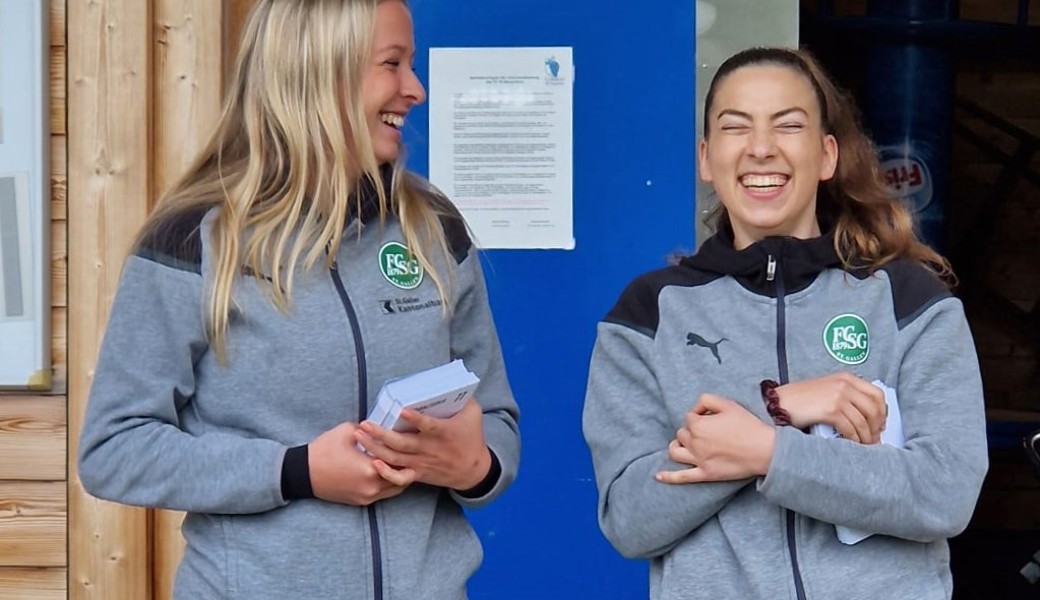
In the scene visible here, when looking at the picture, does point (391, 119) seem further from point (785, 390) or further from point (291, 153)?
point (785, 390)

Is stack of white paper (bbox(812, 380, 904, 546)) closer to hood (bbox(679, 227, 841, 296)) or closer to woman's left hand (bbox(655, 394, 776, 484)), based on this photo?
woman's left hand (bbox(655, 394, 776, 484))

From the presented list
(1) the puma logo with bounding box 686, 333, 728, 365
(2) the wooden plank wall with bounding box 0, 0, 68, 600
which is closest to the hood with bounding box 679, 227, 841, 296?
(1) the puma logo with bounding box 686, 333, 728, 365

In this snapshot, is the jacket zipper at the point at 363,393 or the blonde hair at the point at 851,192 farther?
the blonde hair at the point at 851,192

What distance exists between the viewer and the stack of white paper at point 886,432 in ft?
6.01

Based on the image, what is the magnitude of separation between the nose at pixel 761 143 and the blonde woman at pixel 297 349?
1.64 feet

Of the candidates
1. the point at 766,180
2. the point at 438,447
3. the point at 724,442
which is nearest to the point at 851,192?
the point at 766,180

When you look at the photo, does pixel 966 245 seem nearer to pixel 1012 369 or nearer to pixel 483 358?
pixel 1012 369

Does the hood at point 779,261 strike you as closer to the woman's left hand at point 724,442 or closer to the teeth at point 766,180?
the teeth at point 766,180

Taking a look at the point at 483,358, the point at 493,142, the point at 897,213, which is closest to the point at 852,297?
the point at 897,213

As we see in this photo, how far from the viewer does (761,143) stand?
6.73 feet

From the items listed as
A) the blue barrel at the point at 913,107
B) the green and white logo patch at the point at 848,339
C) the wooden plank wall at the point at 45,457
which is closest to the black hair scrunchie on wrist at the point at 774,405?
the green and white logo patch at the point at 848,339

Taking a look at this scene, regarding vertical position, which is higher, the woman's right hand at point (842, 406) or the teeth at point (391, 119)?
the teeth at point (391, 119)

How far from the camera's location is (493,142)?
10.4 feet

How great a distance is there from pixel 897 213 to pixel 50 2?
86.8 inches
